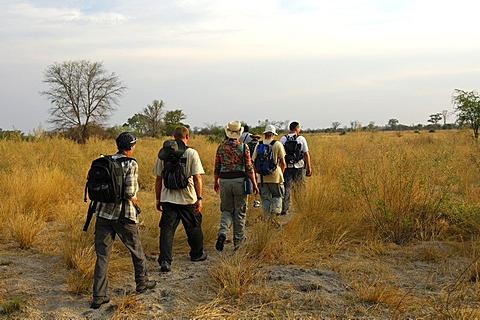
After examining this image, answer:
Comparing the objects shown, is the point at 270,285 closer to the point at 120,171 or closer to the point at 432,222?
the point at 120,171

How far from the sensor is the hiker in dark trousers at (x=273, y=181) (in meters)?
7.74

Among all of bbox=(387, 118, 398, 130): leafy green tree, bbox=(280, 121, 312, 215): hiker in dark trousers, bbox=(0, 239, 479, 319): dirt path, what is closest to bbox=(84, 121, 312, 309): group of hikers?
bbox=(0, 239, 479, 319): dirt path

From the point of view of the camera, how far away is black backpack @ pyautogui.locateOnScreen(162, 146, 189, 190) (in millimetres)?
5516

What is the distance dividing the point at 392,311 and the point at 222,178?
3.02m

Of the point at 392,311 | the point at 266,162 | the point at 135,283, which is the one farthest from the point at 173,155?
the point at 392,311

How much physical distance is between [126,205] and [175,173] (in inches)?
39.7

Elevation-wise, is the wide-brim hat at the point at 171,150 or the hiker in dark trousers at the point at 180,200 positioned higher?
the wide-brim hat at the point at 171,150

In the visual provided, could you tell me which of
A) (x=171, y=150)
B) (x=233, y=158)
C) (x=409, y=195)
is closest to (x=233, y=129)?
(x=233, y=158)

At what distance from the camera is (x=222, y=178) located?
6.40m

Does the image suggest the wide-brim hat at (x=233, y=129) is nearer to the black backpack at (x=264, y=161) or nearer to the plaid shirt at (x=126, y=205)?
the black backpack at (x=264, y=161)

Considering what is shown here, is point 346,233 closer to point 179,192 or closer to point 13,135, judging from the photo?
point 179,192

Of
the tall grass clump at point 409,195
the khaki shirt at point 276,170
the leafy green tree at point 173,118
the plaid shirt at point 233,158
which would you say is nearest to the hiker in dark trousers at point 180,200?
the plaid shirt at point 233,158

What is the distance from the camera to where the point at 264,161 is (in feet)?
25.0

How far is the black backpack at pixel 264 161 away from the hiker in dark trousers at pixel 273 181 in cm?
4
